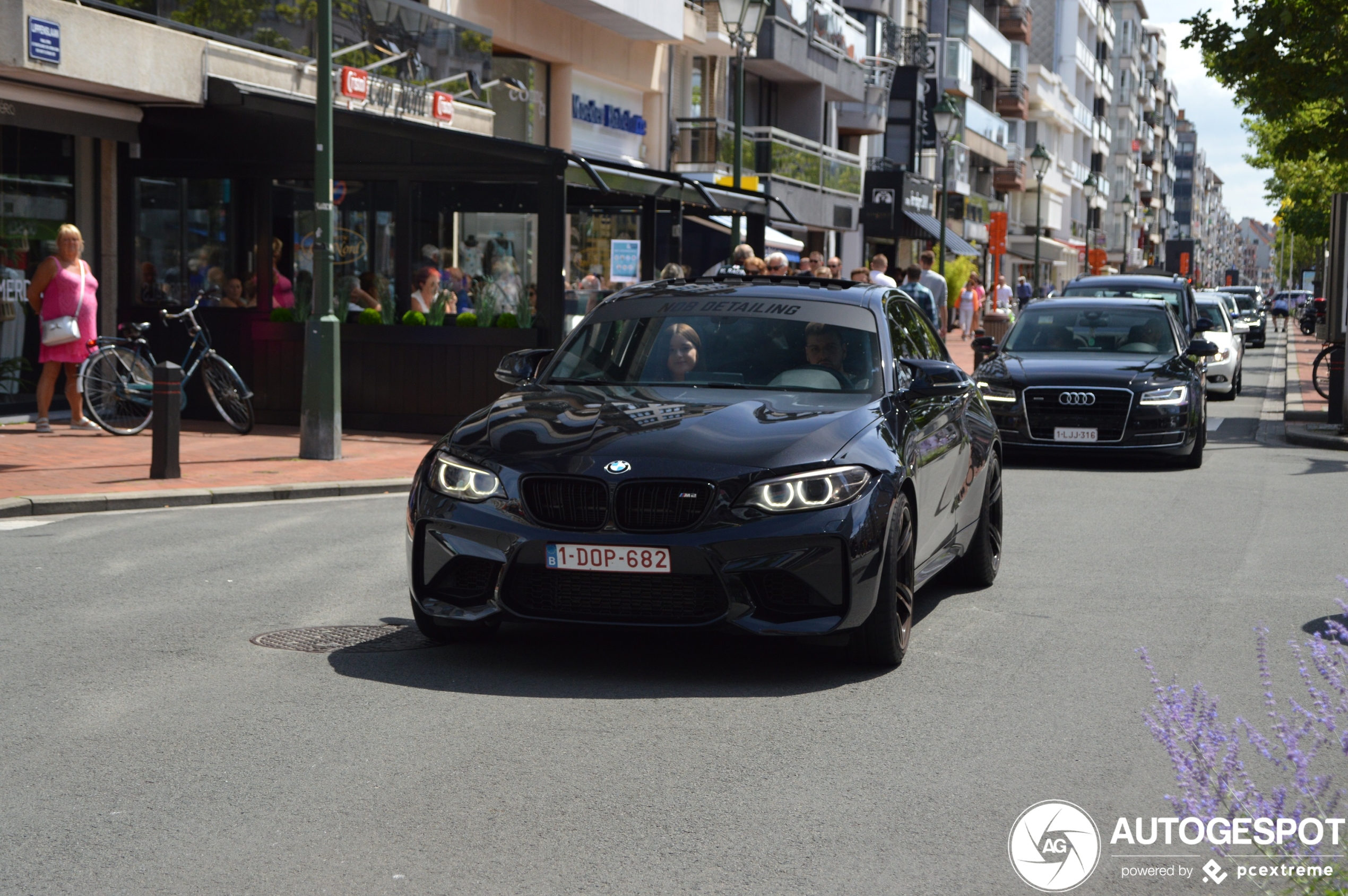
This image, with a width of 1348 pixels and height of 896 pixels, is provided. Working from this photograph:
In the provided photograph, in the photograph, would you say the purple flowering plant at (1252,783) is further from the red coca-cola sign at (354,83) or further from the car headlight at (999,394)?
the red coca-cola sign at (354,83)

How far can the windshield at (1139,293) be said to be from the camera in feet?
72.8

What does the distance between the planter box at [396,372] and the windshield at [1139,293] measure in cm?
805

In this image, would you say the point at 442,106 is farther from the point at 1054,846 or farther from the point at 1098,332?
the point at 1054,846

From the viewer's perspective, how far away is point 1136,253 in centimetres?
13750

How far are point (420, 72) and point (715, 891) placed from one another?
761 inches

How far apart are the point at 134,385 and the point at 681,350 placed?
9947 millimetres

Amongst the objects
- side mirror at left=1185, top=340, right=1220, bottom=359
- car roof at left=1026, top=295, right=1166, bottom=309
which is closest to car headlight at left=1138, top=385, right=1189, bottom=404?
side mirror at left=1185, top=340, right=1220, bottom=359

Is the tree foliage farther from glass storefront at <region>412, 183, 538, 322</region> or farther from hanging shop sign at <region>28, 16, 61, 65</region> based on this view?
hanging shop sign at <region>28, 16, 61, 65</region>

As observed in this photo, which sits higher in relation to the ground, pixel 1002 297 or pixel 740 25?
pixel 740 25

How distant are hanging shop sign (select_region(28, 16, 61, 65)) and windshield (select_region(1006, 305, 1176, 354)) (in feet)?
30.8

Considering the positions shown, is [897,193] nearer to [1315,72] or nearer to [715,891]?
[1315,72]

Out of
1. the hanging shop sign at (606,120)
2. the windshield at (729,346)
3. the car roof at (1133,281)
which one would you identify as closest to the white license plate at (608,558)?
the windshield at (729,346)

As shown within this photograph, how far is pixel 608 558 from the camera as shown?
6234mm

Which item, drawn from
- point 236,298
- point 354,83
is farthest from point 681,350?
point 354,83
